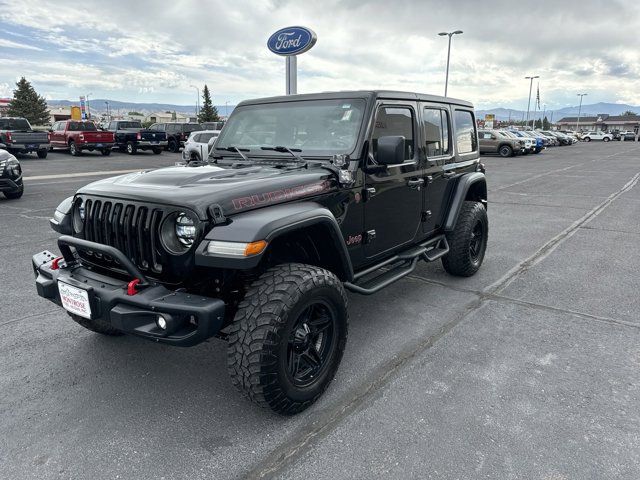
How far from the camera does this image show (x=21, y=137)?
2091 centimetres

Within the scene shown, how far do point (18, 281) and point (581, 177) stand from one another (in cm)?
1715

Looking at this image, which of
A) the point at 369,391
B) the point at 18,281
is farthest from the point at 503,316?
the point at 18,281

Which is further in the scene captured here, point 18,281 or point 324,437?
point 18,281

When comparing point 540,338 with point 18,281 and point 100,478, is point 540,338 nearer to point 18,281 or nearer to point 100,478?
point 100,478

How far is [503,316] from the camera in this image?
13.6 ft

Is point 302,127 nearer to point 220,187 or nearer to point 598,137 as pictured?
point 220,187

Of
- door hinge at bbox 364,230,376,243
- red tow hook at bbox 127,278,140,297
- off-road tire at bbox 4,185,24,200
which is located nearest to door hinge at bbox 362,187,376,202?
door hinge at bbox 364,230,376,243

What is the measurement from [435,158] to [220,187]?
241cm

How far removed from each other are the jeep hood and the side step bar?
31.3 inches

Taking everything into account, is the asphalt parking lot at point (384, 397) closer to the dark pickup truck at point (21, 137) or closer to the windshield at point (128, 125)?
the dark pickup truck at point (21, 137)

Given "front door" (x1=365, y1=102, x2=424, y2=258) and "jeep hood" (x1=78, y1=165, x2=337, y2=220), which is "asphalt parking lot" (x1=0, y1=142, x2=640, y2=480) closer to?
"front door" (x1=365, y1=102, x2=424, y2=258)

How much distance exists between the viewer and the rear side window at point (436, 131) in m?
4.27

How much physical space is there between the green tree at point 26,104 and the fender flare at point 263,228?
68.7 m

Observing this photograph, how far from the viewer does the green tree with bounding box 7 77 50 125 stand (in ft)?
197
